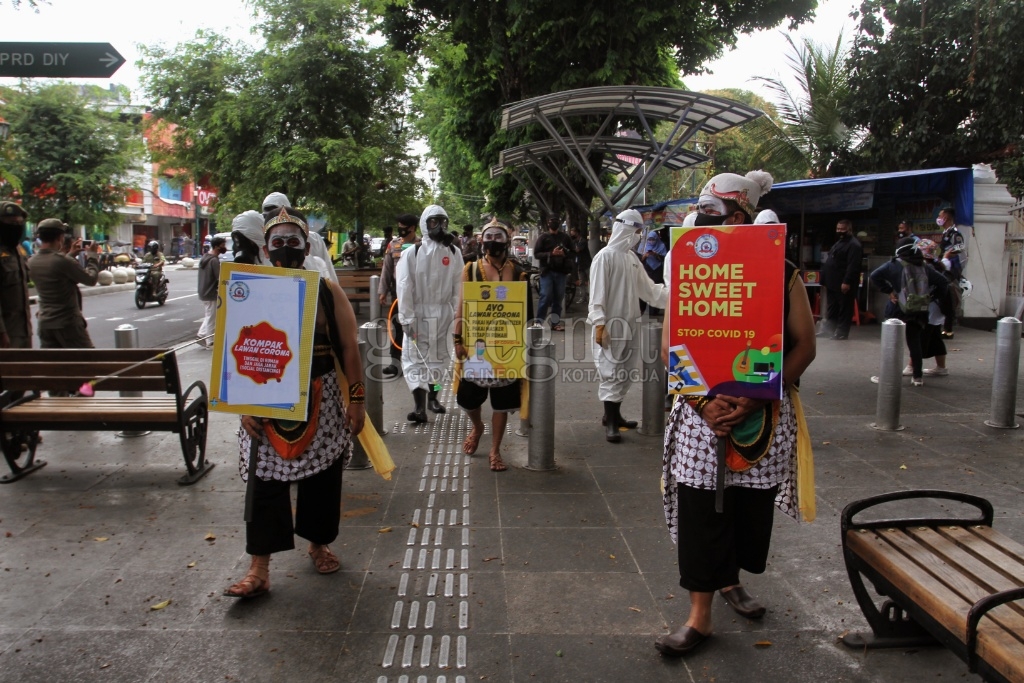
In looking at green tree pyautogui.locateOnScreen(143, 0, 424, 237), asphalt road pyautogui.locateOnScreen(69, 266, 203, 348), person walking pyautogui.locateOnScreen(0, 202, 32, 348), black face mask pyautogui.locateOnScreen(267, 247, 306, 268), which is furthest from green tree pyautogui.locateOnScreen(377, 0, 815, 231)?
black face mask pyautogui.locateOnScreen(267, 247, 306, 268)

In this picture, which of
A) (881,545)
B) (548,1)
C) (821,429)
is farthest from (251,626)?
(548,1)

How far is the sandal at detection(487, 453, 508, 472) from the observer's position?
5.78 m

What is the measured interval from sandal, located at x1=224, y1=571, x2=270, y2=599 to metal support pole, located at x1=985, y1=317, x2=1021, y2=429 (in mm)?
6127

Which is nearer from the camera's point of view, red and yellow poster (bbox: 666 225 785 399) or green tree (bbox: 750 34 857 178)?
red and yellow poster (bbox: 666 225 785 399)

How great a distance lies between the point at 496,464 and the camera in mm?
5797

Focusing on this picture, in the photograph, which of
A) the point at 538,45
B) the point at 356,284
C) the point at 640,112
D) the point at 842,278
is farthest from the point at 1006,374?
the point at 538,45

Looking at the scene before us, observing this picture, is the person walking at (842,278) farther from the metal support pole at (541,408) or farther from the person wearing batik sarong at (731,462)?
the person wearing batik sarong at (731,462)

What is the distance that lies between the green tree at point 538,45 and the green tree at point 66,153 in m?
12.8

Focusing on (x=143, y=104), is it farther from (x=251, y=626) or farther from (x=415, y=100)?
(x=251, y=626)

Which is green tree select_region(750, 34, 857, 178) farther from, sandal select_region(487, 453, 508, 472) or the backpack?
sandal select_region(487, 453, 508, 472)

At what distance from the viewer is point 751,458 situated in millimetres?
3203

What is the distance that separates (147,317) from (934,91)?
1763cm

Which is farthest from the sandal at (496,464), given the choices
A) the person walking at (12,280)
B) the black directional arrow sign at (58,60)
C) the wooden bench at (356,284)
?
the wooden bench at (356,284)

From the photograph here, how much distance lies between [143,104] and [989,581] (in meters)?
16.9
